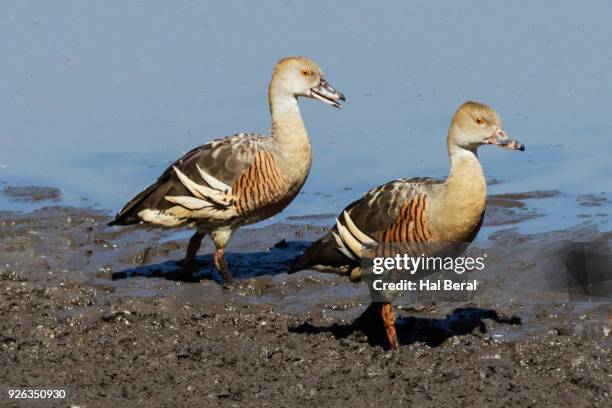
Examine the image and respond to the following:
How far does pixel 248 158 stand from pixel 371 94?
4442 mm

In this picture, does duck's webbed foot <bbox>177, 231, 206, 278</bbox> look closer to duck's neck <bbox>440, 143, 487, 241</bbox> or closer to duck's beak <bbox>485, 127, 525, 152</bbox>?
duck's neck <bbox>440, 143, 487, 241</bbox>

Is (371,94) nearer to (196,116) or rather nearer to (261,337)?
(196,116)

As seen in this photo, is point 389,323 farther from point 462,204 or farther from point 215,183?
point 215,183

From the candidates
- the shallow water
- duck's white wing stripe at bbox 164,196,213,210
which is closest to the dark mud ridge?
duck's white wing stripe at bbox 164,196,213,210

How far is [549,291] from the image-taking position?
980cm

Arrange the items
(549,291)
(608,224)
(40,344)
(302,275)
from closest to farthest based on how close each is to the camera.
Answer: (40,344)
(549,291)
(302,275)
(608,224)

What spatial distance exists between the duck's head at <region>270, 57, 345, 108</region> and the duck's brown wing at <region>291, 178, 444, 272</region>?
74.6 inches

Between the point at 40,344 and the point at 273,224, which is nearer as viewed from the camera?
the point at 40,344

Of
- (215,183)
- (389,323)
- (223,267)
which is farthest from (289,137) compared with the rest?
(389,323)

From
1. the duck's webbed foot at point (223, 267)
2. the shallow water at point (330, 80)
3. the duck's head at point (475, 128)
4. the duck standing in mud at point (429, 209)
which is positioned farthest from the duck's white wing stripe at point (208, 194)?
the duck's head at point (475, 128)

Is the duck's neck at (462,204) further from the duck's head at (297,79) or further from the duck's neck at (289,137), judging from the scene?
the duck's head at (297,79)

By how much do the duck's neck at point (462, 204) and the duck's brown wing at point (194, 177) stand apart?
2301mm

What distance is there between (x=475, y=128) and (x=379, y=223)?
94 centimetres

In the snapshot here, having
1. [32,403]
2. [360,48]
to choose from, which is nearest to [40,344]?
[32,403]
